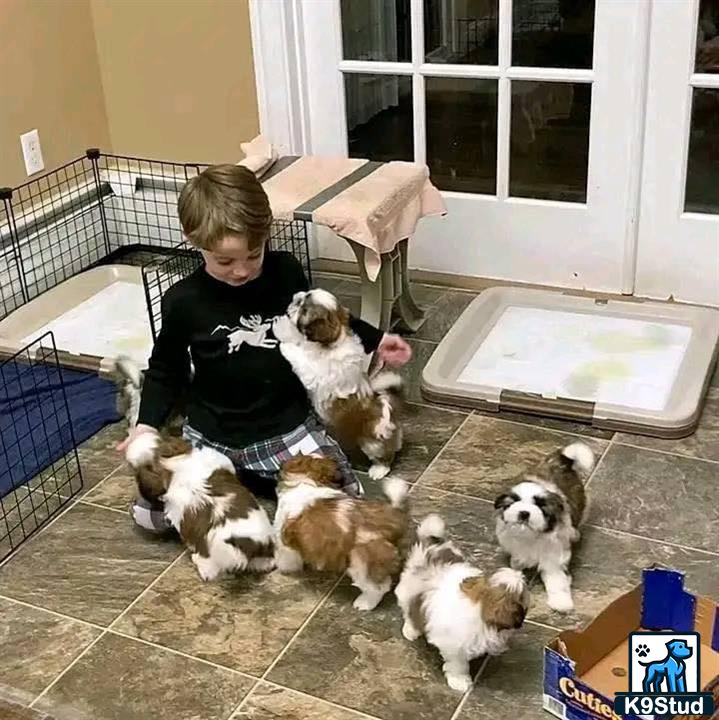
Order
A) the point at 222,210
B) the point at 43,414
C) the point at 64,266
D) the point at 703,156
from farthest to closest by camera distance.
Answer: the point at 64,266
the point at 703,156
the point at 43,414
the point at 222,210

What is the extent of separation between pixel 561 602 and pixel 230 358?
824 mm

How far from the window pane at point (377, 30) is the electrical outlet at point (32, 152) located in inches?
39.2

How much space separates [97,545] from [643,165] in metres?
1.78

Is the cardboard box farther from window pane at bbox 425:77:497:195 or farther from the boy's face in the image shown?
window pane at bbox 425:77:497:195

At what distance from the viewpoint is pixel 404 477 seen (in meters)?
2.42

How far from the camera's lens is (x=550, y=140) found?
3.15 metres

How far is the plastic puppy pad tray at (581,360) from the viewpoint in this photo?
2584 millimetres

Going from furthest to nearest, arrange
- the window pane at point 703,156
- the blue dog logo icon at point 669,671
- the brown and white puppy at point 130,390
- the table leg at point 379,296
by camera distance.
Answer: the window pane at point 703,156, the table leg at point 379,296, the brown and white puppy at point 130,390, the blue dog logo icon at point 669,671

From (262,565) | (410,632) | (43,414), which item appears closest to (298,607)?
(262,565)

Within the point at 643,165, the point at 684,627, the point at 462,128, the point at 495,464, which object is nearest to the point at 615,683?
the point at 684,627

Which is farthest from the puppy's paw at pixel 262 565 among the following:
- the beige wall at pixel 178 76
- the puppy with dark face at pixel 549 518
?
the beige wall at pixel 178 76

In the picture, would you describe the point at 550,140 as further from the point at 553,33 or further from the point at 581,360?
the point at 581,360

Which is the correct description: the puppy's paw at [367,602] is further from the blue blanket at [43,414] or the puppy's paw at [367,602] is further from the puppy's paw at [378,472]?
the blue blanket at [43,414]

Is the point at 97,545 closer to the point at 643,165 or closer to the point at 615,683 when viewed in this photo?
the point at 615,683
